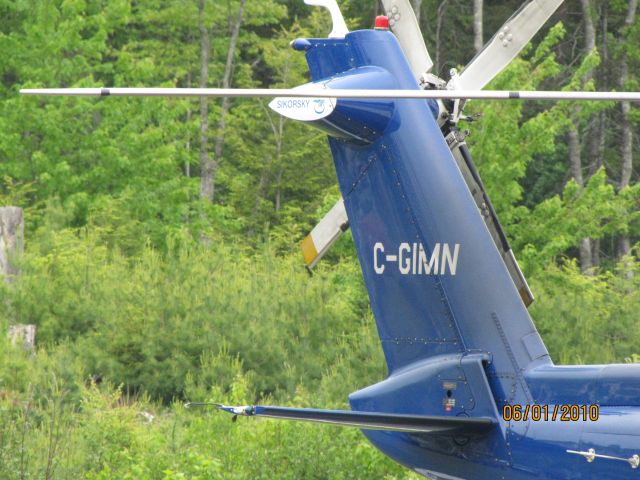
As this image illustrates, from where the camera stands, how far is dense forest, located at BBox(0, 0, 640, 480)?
971 centimetres

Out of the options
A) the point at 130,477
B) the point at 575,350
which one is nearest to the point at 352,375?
the point at 575,350

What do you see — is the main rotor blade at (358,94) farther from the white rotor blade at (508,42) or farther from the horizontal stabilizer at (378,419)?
the white rotor blade at (508,42)

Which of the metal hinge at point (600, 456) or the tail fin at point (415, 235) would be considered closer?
the metal hinge at point (600, 456)

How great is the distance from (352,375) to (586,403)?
6.82m

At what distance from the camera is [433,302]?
20.2ft

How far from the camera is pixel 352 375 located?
12.2 metres

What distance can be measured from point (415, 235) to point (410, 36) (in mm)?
1316

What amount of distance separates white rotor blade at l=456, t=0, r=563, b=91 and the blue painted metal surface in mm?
348

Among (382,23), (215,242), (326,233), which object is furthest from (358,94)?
(215,242)

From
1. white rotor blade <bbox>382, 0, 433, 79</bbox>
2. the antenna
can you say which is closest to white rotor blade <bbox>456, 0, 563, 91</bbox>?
white rotor blade <bbox>382, 0, 433, 79</bbox>

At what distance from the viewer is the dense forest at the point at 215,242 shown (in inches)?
382

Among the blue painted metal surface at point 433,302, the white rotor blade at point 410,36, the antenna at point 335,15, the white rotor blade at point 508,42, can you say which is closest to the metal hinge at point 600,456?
the blue painted metal surface at point 433,302
